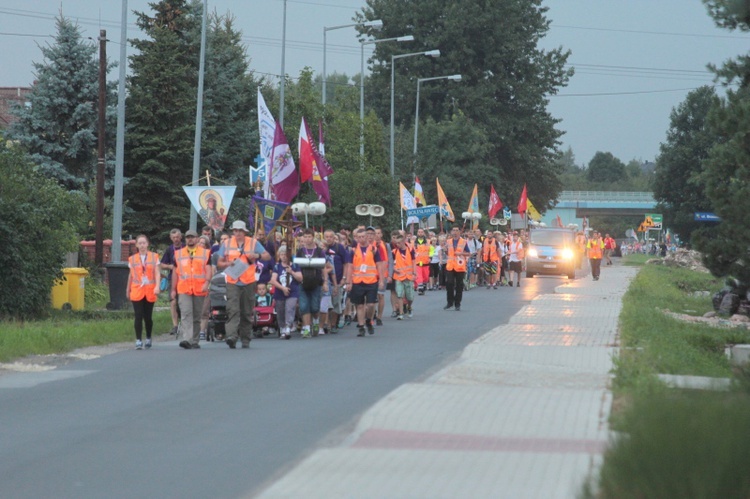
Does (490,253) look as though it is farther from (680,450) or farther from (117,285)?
(680,450)

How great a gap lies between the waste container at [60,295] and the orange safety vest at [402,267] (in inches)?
304

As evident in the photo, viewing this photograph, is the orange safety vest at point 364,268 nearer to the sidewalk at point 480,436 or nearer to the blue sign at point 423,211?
the sidewalk at point 480,436

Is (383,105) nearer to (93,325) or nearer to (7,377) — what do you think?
(93,325)

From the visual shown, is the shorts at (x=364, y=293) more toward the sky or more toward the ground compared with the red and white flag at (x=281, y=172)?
more toward the ground

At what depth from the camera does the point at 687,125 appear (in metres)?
88.8

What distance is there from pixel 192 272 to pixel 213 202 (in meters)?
9.85

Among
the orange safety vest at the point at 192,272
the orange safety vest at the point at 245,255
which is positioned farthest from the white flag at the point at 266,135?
the orange safety vest at the point at 245,255

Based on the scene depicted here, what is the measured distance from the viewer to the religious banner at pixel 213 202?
2870cm

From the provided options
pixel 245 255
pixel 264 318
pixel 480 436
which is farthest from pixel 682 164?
pixel 480 436

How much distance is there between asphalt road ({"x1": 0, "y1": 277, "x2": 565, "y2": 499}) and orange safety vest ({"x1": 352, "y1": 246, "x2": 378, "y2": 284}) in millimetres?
2136

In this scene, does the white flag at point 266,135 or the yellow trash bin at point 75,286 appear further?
the yellow trash bin at point 75,286

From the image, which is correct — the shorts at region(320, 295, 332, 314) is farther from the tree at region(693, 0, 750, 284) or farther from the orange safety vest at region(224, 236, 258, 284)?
the tree at region(693, 0, 750, 284)

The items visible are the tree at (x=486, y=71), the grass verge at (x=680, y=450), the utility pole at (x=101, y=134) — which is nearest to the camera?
the grass verge at (x=680, y=450)

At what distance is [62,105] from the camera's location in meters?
45.1
